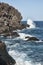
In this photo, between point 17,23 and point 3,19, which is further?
point 17,23

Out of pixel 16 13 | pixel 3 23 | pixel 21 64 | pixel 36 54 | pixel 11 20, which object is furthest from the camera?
pixel 16 13

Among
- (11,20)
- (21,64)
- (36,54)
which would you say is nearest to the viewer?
(21,64)

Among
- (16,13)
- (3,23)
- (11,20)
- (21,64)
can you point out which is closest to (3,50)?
(21,64)

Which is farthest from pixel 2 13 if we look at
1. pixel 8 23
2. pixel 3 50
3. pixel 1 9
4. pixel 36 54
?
pixel 3 50

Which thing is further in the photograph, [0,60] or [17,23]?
[17,23]

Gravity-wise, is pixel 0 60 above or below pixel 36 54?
above

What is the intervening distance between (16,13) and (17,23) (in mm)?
6970

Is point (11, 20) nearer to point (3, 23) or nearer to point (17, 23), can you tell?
point (17, 23)

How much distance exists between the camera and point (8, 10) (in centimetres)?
11038

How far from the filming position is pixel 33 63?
3180 cm

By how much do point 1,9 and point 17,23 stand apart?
9951mm

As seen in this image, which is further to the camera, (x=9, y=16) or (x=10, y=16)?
(x=10, y=16)

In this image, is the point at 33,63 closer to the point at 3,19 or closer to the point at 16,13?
the point at 3,19

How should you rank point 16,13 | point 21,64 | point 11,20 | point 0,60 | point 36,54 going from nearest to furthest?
1. point 0,60
2. point 21,64
3. point 36,54
4. point 11,20
5. point 16,13
